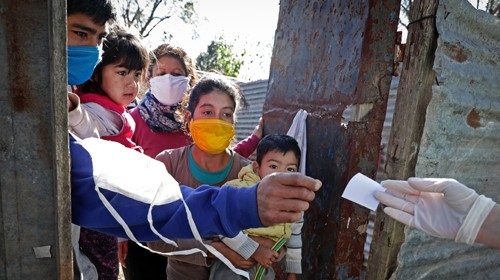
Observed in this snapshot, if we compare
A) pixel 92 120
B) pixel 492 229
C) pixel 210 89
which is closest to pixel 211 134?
pixel 210 89

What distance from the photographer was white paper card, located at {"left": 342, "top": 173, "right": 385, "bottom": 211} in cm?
147

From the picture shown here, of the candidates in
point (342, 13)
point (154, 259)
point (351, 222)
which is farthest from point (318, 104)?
point (154, 259)

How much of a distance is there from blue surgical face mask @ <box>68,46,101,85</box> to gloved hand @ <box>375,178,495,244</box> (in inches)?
50.3

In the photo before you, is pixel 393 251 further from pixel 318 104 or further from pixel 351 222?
pixel 318 104

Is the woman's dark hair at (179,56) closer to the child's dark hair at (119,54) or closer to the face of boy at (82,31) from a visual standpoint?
the child's dark hair at (119,54)

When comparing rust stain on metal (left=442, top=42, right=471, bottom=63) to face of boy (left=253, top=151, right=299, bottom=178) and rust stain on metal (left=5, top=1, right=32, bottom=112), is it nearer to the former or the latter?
face of boy (left=253, top=151, right=299, bottom=178)

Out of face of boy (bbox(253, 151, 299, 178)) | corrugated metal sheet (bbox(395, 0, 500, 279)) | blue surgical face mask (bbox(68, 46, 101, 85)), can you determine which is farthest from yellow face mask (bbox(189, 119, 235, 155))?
corrugated metal sheet (bbox(395, 0, 500, 279))

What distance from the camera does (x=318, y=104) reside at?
6.63 feet

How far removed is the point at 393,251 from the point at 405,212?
1.16ft

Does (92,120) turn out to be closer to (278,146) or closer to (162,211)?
(162,211)

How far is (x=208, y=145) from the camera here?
6.42 ft

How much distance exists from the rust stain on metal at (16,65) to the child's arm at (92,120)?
42 cm

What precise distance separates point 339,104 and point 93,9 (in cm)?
119

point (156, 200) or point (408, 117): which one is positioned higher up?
point (408, 117)
